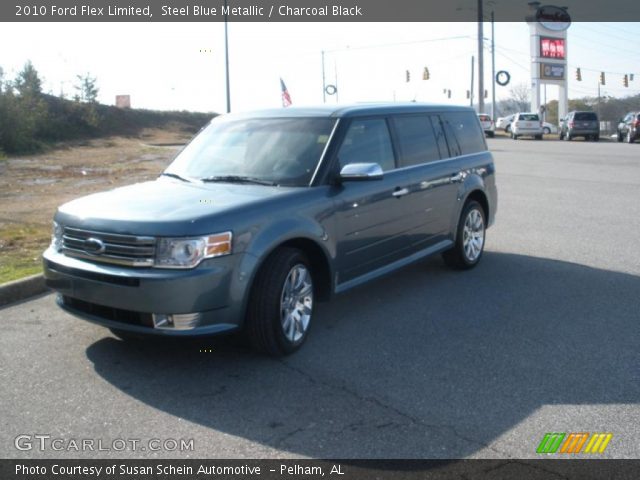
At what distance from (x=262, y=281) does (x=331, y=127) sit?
1680mm

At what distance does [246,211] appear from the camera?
480 cm

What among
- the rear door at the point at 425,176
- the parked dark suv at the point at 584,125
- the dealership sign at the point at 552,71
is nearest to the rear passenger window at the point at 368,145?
the rear door at the point at 425,176

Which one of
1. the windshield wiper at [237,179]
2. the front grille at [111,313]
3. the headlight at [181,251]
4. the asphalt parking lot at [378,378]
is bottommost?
the asphalt parking lot at [378,378]

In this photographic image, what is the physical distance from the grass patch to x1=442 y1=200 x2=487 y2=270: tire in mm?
4364

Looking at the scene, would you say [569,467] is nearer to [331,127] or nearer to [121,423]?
[121,423]

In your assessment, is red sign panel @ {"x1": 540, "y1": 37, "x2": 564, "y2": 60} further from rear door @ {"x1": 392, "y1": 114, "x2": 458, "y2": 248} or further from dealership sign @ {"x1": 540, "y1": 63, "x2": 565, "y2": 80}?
rear door @ {"x1": 392, "y1": 114, "x2": 458, "y2": 248}

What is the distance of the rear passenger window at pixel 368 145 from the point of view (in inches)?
231

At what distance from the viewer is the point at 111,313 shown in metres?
4.75

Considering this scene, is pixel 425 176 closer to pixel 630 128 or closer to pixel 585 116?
pixel 630 128

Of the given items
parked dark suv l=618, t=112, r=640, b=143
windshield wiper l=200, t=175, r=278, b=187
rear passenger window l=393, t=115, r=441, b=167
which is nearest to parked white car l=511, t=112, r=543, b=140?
parked dark suv l=618, t=112, r=640, b=143

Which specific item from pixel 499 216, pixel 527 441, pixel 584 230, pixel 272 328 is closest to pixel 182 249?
pixel 272 328

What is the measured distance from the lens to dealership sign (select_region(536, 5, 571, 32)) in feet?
182

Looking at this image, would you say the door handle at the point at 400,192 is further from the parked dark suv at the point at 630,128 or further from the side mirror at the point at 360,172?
the parked dark suv at the point at 630,128

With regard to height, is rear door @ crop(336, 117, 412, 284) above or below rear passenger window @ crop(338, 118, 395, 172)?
below
